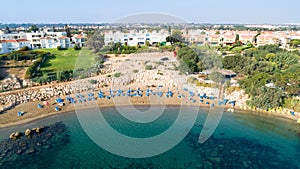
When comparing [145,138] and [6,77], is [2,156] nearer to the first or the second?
[145,138]

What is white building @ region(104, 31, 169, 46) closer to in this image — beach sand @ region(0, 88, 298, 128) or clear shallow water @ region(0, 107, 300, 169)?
beach sand @ region(0, 88, 298, 128)

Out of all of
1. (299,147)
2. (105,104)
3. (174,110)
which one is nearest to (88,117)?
(105,104)

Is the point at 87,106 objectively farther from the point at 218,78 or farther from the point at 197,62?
the point at 197,62

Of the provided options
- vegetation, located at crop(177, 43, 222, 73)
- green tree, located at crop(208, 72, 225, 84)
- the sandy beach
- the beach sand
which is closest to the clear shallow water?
the beach sand

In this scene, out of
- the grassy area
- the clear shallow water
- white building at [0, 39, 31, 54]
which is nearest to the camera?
the clear shallow water

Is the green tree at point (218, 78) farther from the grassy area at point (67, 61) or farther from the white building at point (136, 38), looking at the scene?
the white building at point (136, 38)

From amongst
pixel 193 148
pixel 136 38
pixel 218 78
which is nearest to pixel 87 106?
pixel 193 148

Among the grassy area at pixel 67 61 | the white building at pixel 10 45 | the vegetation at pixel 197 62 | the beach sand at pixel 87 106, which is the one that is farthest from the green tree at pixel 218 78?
the white building at pixel 10 45
